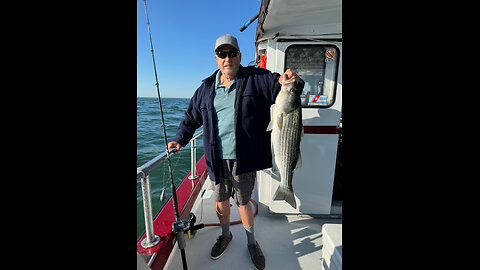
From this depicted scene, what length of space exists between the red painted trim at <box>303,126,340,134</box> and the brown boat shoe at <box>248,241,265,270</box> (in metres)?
1.62

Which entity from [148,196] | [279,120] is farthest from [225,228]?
[279,120]

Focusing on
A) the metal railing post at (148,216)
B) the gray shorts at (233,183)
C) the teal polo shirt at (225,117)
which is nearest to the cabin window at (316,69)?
the teal polo shirt at (225,117)

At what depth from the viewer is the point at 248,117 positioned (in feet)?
6.32

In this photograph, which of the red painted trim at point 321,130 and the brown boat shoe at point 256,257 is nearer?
the brown boat shoe at point 256,257

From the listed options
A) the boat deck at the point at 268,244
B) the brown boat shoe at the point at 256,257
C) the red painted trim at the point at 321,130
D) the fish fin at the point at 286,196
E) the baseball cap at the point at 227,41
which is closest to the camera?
the baseball cap at the point at 227,41

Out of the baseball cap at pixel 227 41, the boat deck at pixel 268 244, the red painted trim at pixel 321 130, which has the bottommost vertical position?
the boat deck at pixel 268 244

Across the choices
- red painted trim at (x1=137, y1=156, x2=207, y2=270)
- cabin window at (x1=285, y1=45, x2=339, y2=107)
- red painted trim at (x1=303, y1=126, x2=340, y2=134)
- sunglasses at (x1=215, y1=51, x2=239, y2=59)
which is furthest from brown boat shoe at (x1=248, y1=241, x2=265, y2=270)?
sunglasses at (x1=215, y1=51, x2=239, y2=59)

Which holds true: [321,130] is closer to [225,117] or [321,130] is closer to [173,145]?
[225,117]

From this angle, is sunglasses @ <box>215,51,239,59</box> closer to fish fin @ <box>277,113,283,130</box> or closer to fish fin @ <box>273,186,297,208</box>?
fish fin @ <box>277,113,283,130</box>

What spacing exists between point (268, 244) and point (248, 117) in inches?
69.2

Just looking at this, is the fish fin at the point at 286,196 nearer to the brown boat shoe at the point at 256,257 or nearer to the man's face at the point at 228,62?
the brown boat shoe at the point at 256,257

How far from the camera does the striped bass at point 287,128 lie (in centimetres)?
180

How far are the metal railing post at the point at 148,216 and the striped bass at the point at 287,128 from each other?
1.24m
